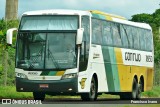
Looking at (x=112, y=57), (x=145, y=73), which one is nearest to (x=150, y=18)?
(x=145, y=73)

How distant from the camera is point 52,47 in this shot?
81.6 ft

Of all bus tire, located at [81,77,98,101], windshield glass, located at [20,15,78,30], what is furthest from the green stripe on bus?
windshield glass, located at [20,15,78,30]

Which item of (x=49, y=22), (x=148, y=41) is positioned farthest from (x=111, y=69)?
(x=148, y=41)

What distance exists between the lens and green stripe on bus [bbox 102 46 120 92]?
27.7 metres

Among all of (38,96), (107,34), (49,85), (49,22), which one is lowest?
(38,96)

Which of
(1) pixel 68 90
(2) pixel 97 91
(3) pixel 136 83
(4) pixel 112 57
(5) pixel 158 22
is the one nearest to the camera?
(1) pixel 68 90

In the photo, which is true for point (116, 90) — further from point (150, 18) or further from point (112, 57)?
point (150, 18)

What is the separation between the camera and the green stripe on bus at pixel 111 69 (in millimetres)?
27719

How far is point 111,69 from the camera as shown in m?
28.5

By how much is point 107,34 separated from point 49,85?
4.32 meters

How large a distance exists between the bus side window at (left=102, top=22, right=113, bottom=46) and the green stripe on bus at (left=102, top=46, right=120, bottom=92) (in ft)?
0.70

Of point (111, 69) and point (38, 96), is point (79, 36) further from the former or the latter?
point (111, 69)

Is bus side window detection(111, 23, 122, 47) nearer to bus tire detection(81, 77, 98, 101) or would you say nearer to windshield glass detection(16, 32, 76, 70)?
bus tire detection(81, 77, 98, 101)

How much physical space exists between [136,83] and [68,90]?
303 inches
